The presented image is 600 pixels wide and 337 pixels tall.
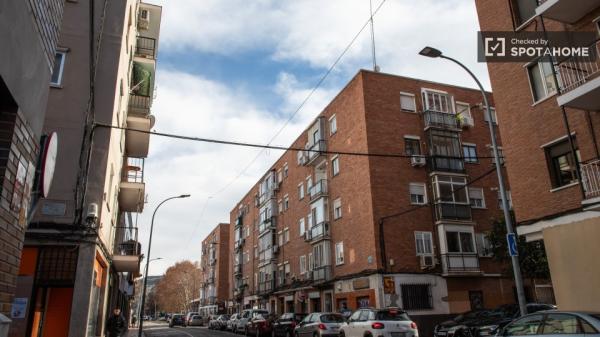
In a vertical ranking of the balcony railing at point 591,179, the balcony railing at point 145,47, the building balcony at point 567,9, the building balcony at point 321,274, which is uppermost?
the balcony railing at point 145,47

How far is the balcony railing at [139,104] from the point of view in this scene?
2005 cm

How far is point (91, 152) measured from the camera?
13.6 meters

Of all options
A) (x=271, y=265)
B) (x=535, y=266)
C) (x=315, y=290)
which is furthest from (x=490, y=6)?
(x=271, y=265)

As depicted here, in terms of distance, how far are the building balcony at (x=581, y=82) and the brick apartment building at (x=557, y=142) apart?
2 centimetres

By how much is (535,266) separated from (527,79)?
10466 millimetres

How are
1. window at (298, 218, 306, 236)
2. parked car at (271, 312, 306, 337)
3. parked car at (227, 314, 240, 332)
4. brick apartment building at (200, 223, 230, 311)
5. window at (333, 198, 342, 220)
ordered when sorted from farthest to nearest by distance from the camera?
1. brick apartment building at (200, 223, 230, 311)
2. window at (298, 218, 306, 236)
3. parked car at (227, 314, 240, 332)
4. window at (333, 198, 342, 220)
5. parked car at (271, 312, 306, 337)

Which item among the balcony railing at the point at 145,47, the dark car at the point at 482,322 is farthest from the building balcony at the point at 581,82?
the balcony railing at the point at 145,47

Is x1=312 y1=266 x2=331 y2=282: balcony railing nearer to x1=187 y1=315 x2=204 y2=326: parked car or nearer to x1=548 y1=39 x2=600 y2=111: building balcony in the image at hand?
x1=548 y1=39 x2=600 y2=111: building balcony

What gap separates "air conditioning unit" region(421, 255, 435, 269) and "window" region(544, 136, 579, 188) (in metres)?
12.6

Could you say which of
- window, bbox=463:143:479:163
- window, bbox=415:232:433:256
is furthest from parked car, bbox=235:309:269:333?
window, bbox=463:143:479:163

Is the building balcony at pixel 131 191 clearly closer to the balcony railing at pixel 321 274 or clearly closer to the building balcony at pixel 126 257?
the building balcony at pixel 126 257

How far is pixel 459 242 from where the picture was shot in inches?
1057

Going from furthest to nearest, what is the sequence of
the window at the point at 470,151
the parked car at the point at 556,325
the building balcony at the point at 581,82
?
the window at the point at 470,151, the building balcony at the point at 581,82, the parked car at the point at 556,325

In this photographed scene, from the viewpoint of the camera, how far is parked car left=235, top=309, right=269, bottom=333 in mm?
31969
